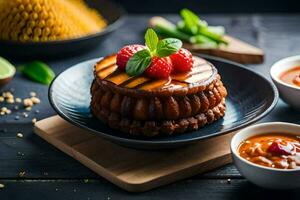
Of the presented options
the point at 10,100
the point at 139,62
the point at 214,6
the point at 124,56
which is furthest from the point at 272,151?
the point at 214,6

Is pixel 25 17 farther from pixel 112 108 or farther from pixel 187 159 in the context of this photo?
pixel 187 159

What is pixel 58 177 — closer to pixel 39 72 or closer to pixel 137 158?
pixel 137 158

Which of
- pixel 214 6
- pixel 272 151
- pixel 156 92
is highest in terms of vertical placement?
pixel 156 92

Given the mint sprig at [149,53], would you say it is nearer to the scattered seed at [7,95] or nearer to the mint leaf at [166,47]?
the mint leaf at [166,47]

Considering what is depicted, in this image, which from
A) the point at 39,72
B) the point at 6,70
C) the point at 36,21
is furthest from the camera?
the point at 36,21

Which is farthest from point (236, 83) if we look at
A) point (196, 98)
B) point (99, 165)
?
point (99, 165)

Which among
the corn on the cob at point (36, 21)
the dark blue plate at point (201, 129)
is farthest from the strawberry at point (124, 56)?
the corn on the cob at point (36, 21)
